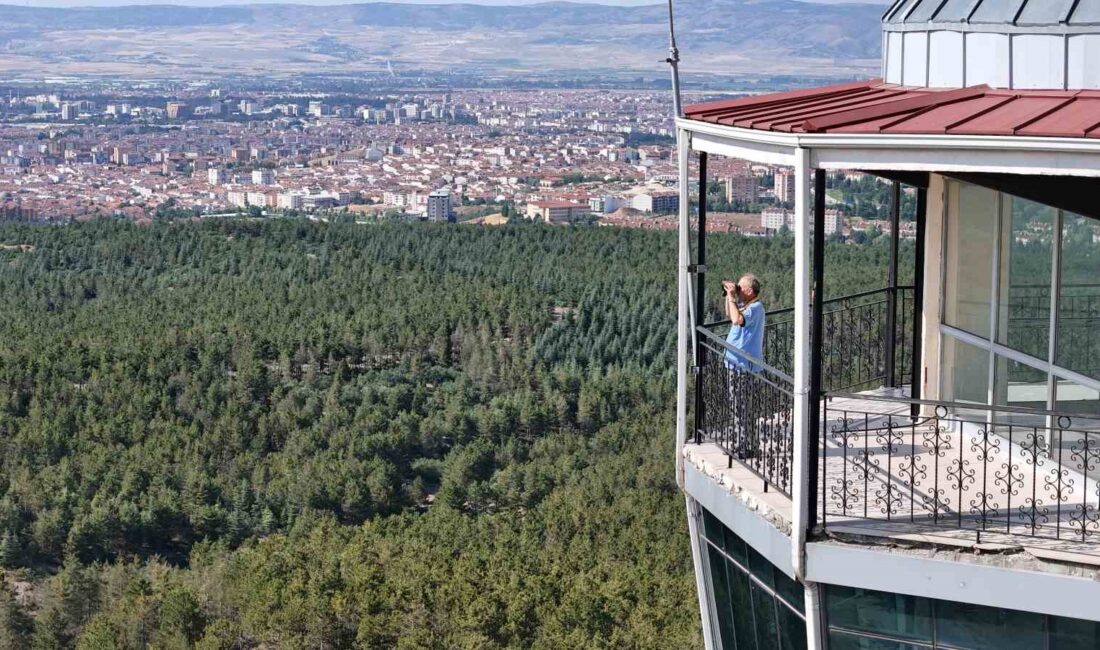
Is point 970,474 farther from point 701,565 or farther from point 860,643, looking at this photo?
point 701,565

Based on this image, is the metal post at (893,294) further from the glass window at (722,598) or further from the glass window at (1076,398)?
the glass window at (722,598)

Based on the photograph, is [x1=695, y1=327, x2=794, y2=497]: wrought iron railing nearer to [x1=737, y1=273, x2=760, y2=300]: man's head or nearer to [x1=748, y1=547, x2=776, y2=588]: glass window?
[x1=748, y1=547, x2=776, y2=588]: glass window

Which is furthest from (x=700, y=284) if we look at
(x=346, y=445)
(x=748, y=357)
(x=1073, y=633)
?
(x=346, y=445)

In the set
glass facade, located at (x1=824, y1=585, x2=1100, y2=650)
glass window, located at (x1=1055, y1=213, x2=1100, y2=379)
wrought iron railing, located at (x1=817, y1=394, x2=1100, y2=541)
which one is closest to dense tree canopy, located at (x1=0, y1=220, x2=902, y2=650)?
wrought iron railing, located at (x1=817, y1=394, x2=1100, y2=541)

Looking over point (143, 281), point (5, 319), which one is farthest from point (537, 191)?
point (5, 319)

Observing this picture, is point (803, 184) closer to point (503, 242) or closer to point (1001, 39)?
point (1001, 39)

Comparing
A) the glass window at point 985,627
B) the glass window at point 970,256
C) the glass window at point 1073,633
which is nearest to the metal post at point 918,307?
the glass window at point 970,256
